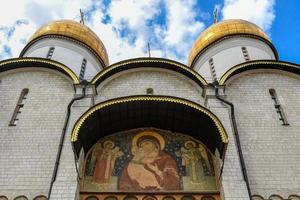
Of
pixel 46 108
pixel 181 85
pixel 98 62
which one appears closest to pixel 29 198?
pixel 46 108

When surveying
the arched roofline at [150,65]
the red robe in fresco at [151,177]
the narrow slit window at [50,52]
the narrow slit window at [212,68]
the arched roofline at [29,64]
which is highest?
the narrow slit window at [50,52]

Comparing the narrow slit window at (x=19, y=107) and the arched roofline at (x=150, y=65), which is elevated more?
the arched roofline at (x=150, y=65)

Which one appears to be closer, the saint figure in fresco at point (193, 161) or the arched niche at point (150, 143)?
the arched niche at point (150, 143)

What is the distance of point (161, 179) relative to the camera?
7211 millimetres

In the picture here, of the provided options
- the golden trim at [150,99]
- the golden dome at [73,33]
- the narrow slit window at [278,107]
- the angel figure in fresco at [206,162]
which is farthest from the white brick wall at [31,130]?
the narrow slit window at [278,107]

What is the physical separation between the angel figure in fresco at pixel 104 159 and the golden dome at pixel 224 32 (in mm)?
4976

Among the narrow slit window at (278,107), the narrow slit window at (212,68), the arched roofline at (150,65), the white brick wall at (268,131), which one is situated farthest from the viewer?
the narrow slit window at (212,68)

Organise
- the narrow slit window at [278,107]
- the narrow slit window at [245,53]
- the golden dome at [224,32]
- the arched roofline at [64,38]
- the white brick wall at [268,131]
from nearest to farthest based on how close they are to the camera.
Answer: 1. the white brick wall at [268,131]
2. the narrow slit window at [278,107]
3. the narrow slit window at [245,53]
4. the arched roofline at [64,38]
5. the golden dome at [224,32]

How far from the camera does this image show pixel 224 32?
11.5 meters

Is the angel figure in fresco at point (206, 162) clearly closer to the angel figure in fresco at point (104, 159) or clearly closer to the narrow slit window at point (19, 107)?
the angel figure in fresco at point (104, 159)

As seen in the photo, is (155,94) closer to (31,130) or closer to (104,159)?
(104,159)

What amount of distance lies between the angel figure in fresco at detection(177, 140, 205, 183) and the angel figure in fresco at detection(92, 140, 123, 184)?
1243 millimetres

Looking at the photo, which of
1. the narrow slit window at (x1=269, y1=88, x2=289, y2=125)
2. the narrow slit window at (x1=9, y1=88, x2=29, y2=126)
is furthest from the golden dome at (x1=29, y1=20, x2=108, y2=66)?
the narrow slit window at (x1=269, y1=88, x2=289, y2=125)

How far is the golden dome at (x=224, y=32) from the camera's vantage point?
11.4 metres
